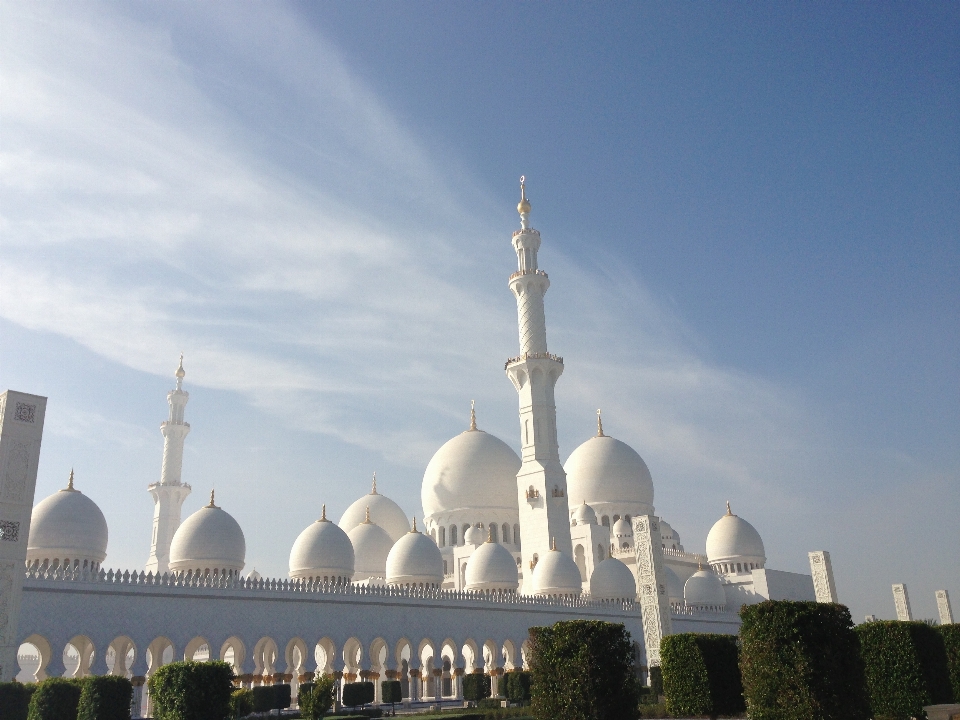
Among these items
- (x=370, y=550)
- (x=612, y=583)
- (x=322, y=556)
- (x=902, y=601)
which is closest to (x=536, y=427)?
(x=612, y=583)

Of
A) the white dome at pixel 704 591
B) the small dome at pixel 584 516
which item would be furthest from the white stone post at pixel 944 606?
the small dome at pixel 584 516

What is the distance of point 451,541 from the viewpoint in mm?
A: 43781

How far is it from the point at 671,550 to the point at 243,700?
28.4 meters

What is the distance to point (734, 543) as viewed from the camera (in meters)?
45.9

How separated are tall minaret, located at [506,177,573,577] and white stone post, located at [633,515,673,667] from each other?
6121mm

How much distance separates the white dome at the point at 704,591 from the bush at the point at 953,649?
23.6 meters

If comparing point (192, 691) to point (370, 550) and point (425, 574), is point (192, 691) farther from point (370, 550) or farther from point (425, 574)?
point (370, 550)

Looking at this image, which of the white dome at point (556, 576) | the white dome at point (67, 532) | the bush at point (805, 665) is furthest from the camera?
the white dome at point (556, 576)

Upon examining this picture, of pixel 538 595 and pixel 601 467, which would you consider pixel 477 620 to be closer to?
pixel 538 595

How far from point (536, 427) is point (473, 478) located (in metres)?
6.71

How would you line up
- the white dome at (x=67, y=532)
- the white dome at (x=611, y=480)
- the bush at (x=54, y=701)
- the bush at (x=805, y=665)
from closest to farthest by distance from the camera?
the bush at (x=805, y=665) → the bush at (x=54, y=701) → the white dome at (x=67, y=532) → the white dome at (x=611, y=480)

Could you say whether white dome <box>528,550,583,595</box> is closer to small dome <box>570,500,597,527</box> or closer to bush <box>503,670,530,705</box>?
small dome <box>570,500,597,527</box>

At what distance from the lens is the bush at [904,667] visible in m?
16.1

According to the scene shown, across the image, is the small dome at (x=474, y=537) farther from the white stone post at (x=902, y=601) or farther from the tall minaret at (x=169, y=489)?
the white stone post at (x=902, y=601)
